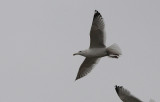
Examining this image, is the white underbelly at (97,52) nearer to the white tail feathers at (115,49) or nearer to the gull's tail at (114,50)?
the gull's tail at (114,50)

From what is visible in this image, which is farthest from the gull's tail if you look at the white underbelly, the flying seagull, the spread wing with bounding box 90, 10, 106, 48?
the spread wing with bounding box 90, 10, 106, 48

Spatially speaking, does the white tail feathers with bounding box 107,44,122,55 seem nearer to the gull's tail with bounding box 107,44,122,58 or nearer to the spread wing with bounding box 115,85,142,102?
the gull's tail with bounding box 107,44,122,58

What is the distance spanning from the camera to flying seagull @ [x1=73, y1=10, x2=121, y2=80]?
→ 683 inches

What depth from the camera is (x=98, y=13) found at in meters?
17.4

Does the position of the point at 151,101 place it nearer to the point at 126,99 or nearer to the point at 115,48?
the point at 126,99

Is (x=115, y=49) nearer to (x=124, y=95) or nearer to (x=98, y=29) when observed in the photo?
(x=98, y=29)

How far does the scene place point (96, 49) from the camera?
58.6ft

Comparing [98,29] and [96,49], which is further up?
[98,29]

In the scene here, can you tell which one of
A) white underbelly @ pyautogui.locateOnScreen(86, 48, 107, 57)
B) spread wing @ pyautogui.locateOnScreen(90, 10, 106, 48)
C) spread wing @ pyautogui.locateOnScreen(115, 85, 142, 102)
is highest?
spread wing @ pyautogui.locateOnScreen(90, 10, 106, 48)

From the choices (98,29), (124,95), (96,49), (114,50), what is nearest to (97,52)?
(96,49)

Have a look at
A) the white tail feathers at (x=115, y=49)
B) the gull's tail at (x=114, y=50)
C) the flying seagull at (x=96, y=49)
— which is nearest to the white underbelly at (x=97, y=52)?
the flying seagull at (x=96, y=49)

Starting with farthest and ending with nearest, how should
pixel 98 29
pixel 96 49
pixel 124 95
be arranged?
pixel 96 49
pixel 98 29
pixel 124 95

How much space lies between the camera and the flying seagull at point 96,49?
57.0 feet

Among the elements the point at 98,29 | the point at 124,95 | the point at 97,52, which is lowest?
the point at 124,95
